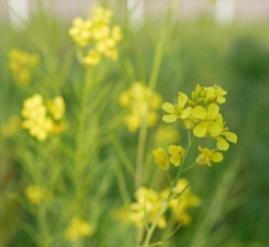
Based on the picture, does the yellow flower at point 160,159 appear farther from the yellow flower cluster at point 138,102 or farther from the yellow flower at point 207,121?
the yellow flower cluster at point 138,102

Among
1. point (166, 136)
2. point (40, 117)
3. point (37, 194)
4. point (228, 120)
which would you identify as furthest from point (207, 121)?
point (228, 120)

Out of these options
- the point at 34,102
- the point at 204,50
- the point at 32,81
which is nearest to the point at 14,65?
the point at 32,81

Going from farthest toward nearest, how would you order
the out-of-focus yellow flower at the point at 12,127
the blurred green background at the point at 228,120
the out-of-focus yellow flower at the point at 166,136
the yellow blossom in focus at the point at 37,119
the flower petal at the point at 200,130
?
1. the out-of-focus yellow flower at the point at 166,136
2. the out-of-focus yellow flower at the point at 12,127
3. the blurred green background at the point at 228,120
4. the yellow blossom in focus at the point at 37,119
5. the flower petal at the point at 200,130

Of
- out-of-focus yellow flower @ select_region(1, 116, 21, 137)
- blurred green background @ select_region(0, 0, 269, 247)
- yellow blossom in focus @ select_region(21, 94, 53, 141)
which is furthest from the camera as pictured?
out-of-focus yellow flower @ select_region(1, 116, 21, 137)

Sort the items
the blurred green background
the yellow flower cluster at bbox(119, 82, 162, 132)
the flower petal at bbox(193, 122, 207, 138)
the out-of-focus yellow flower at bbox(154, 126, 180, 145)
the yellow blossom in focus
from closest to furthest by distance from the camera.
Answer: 1. the flower petal at bbox(193, 122, 207, 138)
2. the yellow blossom in focus
3. the yellow flower cluster at bbox(119, 82, 162, 132)
4. the blurred green background
5. the out-of-focus yellow flower at bbox(154, 126, 180, 145)

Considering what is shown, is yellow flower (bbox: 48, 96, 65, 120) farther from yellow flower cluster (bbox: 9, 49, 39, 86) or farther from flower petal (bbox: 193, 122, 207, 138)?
flower petal (bbox: 193, 122, 207, 138)

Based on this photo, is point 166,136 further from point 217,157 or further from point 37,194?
point 217,157

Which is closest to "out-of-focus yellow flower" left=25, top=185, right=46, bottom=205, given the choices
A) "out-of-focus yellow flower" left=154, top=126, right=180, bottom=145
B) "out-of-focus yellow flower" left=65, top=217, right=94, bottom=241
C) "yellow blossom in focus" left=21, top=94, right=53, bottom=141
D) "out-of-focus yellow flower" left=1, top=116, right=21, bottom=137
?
"out-of-focus yellow flower" left=65, top=217, right=94, bottom=241

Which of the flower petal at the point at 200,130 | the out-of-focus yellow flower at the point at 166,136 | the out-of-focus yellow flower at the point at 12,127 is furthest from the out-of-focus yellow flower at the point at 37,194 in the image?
the flower petal at the point at 200,130
